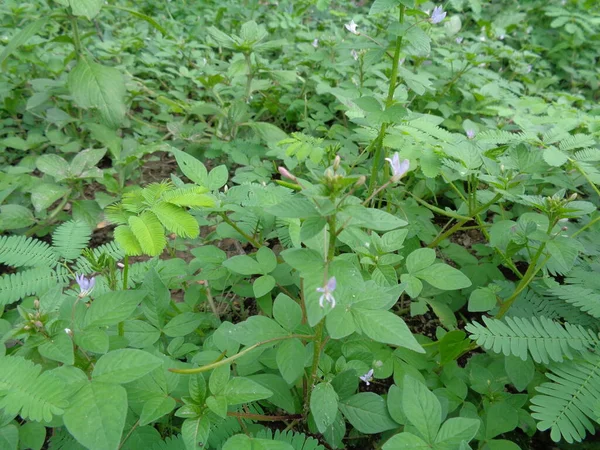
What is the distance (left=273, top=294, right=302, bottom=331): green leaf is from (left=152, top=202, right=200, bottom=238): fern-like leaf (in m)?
0.37

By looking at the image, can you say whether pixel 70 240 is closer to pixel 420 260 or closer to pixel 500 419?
pixel 420 260

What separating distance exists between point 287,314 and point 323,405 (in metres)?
0.30

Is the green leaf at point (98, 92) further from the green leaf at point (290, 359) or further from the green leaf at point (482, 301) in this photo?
the green leaf at point (482, 301)

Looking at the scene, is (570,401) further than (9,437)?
Yes

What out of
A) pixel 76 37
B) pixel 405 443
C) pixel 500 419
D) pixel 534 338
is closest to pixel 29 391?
pixel 405 443

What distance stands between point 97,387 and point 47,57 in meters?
3.51

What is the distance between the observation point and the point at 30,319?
115cm

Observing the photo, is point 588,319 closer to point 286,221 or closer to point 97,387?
point 286,221

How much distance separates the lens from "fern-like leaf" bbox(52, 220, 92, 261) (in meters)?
1.64

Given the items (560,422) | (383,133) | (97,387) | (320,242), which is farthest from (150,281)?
(560,422)

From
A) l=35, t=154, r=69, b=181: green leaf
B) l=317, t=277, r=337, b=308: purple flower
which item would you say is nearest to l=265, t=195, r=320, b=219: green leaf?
l=317, t=277, r=337, b=308: purple flower

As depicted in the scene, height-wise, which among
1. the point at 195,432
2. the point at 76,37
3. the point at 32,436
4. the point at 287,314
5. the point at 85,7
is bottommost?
the point at 32,436

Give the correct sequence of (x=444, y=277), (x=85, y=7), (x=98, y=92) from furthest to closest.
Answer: (x=98, y=92), (x=85, y=7), (x=444, y=277)

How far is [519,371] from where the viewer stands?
4.95ft
